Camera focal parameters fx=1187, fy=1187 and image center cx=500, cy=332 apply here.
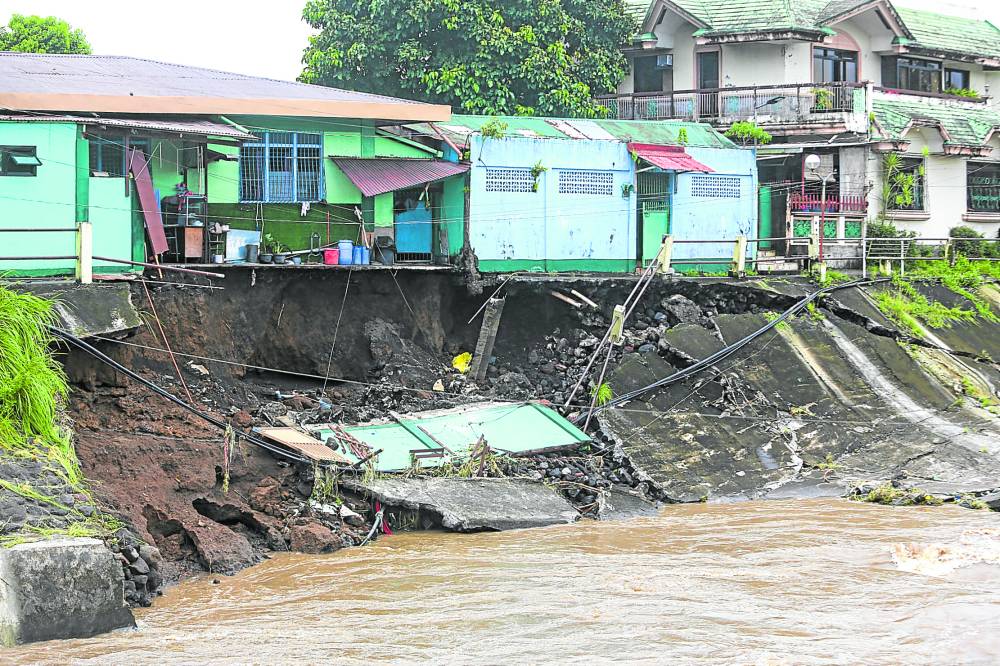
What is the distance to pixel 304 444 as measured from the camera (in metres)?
15.3

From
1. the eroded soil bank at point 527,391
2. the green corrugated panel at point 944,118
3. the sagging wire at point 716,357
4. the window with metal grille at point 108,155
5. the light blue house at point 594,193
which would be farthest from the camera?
the green corrugated panel at point 944,118

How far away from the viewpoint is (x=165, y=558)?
12859mm

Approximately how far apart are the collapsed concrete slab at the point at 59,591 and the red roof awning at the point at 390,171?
10341 millimetres

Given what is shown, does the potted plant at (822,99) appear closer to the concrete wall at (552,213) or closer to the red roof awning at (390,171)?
the concrete wall at (552,213)

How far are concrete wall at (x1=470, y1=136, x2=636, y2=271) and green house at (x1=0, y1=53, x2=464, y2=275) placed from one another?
80 centimetres

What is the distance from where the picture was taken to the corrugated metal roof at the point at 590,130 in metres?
22.3

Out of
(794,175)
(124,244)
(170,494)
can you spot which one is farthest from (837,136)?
(170,494)

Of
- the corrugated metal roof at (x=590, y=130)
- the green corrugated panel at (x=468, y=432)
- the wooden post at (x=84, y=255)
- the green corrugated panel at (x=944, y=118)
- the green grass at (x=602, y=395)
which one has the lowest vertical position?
the green corrugated panel at (x=468, y=432)

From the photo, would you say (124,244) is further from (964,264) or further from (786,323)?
(964,264)

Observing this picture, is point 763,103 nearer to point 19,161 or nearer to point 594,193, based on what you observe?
point 594,193

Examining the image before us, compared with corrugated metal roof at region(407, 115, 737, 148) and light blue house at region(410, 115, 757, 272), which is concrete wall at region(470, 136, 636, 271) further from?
corrugated metal roof at region(407, 115, 737, 148)

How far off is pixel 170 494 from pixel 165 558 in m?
1.05

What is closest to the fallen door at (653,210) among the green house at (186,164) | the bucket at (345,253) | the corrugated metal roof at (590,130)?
the corrugated metal roof at (590,130)

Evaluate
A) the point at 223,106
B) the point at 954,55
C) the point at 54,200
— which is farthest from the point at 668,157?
the point at 954,55
